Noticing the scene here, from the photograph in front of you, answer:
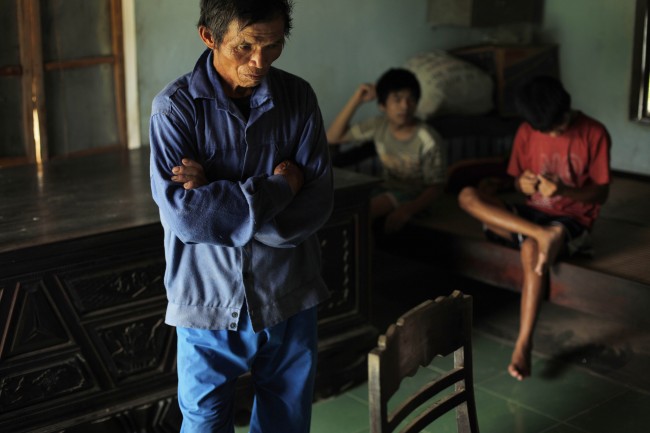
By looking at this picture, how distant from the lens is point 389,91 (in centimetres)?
423

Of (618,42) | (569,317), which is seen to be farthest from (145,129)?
(618,42)

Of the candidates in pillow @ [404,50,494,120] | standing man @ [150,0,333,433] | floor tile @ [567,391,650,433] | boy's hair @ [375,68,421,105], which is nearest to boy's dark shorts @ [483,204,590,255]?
floor tile @ [567,391,650,433]

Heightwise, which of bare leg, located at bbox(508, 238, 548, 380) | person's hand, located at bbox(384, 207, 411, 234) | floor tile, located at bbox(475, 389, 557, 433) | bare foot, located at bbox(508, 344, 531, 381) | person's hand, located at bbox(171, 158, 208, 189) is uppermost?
person's hand, located at bbox(171, 158, 208, 189)

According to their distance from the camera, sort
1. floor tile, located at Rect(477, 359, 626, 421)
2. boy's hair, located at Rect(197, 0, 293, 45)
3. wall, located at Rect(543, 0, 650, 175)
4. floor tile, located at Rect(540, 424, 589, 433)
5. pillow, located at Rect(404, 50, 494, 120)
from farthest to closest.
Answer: wall, located at Rect(543, 0, 650, 175) < pillow, located at Rect(404, 50, 494, 120) < floor tile, located at Rect(477, 359, 626, 421) < floor tile, located at Rect(540, 424, 589, 433) < boy's hair, located at Rect(197, 0, 293, 45)

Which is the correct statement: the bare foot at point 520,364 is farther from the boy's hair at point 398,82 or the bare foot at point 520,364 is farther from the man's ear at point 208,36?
the man's ear at point 208,36

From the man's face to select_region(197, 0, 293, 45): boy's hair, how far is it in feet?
0.04

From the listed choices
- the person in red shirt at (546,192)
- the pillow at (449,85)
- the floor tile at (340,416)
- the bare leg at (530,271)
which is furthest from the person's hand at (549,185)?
the pillow at (449,85)

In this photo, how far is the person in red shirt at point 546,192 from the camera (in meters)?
3.59

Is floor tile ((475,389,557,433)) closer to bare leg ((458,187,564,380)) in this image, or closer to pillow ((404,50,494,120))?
bare leg ((458,187,564,380))

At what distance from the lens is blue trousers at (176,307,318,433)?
7.16 feet

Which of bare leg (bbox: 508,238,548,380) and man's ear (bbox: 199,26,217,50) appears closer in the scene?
man's ear (bbox: 199,26,217,50)

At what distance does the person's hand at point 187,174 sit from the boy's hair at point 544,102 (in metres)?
1.89

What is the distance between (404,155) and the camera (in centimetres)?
435

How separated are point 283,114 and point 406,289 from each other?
256 centimetres
